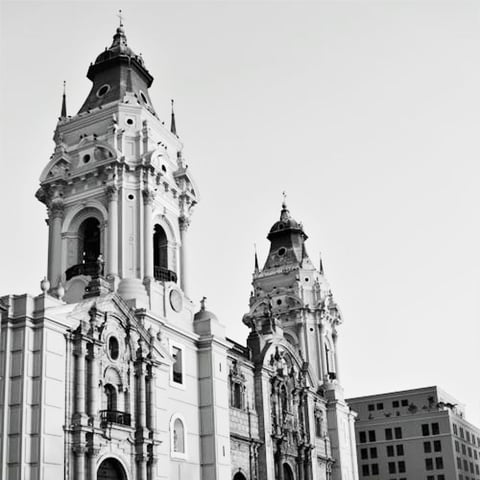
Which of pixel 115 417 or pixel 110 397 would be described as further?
pixel 110 397

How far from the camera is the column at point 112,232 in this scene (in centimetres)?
5284

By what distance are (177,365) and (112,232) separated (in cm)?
968

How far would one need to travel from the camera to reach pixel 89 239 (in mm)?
56531

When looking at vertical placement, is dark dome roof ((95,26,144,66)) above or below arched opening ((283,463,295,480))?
above

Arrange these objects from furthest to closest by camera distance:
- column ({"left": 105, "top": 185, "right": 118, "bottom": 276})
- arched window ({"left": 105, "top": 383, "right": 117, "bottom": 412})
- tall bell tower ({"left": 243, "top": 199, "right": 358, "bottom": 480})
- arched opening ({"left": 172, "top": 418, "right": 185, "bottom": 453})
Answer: tall bell tower ({"left": 243, "top": 199, "right": 358, "bottom": 480}) → column ({"left": 105, "top": 185, "right": 118, "bottom": 276}) → arched opening ({"left": 172, "top": 418, "right": 185, "bottom": 453}) → arched window ({"left": 105, "top": 383, "right": 117, "bottom": 412})

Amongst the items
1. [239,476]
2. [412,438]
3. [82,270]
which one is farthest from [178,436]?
[412,438]

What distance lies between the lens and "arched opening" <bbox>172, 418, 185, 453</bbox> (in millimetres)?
50656

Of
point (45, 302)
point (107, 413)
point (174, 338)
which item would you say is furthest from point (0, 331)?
point (174, 338)

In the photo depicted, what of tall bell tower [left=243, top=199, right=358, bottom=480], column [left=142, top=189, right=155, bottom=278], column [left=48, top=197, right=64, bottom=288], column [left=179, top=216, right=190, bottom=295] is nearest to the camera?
column [left=142, top=189, right=155, bottom=278]

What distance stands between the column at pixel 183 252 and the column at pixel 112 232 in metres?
5.78

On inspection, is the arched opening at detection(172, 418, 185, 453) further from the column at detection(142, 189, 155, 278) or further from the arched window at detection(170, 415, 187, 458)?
the column at detection(142, 189, 155, 278)

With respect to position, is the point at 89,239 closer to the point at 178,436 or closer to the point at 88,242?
the point at 88,242

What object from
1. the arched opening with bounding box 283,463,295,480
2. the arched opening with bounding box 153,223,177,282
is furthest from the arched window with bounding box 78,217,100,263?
the arched opening with bounding box 283,463,295,480

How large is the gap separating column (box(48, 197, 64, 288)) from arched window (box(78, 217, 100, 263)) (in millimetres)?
1487
